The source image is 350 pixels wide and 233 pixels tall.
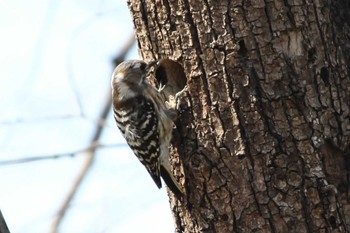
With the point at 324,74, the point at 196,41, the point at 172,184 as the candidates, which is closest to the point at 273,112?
the point at 324,74

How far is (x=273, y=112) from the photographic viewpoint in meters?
4.62

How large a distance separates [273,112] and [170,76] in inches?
40.0

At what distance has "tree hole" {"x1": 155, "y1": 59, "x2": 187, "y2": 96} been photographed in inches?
203

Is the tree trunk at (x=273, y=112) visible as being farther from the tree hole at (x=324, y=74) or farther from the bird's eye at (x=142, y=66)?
the bird's eye at (x=142, y=66)

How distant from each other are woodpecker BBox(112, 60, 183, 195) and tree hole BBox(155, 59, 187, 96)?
8cm

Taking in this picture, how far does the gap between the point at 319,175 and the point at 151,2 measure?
1.57 metres

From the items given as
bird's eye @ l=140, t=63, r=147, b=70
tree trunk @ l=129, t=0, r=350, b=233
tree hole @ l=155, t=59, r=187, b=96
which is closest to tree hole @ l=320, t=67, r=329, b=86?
tree trunk @ l=129, t=0, r=350, b=233

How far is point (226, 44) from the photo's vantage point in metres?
4.72

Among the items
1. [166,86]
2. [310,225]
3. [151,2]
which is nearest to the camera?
[310,225]

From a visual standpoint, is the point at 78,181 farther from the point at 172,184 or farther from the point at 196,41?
the point at 196,41

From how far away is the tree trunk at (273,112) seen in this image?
181 inches

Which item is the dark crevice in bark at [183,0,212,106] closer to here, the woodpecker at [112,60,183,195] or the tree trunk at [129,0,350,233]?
the tree trunk at [129,0,350,233]

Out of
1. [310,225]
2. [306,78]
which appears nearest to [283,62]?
[306,78]

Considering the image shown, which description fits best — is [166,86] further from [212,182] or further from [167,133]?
[212,182]
